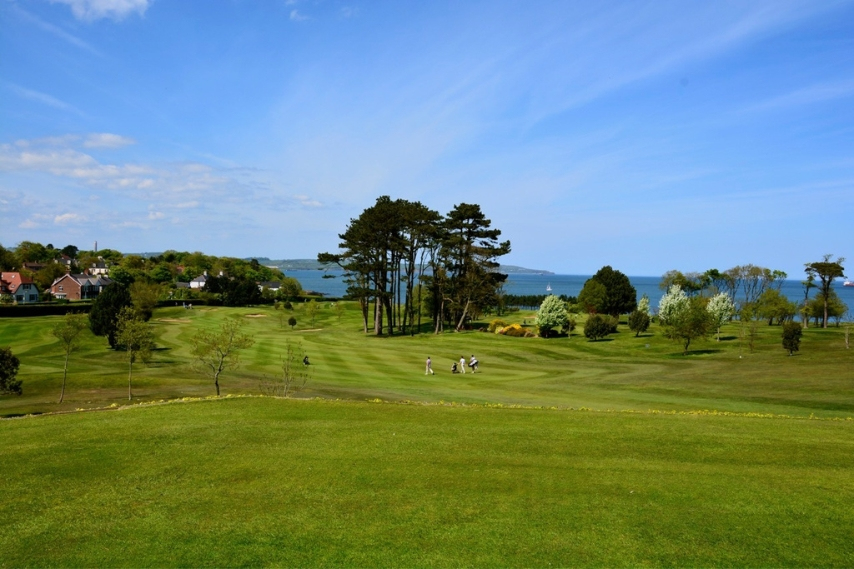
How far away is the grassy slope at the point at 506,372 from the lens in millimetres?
30953

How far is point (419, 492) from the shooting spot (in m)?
11.8

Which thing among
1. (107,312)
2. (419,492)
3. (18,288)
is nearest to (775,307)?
(419,492)

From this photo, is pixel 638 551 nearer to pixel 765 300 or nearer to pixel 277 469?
pixel 277 469

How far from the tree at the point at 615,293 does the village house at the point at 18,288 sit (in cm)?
11587

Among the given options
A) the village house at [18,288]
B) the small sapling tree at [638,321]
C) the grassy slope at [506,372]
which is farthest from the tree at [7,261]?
the small sapling tree at [638,321]

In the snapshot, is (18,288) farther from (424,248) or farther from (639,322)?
(639,322)

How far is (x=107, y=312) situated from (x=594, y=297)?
72265 mm

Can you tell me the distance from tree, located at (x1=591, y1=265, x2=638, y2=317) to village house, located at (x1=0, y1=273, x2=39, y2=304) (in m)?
116

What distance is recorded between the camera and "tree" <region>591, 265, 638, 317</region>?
3821 inches

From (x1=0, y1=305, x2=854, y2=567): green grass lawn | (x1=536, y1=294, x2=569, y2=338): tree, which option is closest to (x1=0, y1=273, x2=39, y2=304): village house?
(x1=536, y1=294, x2=569, y2=338): tree

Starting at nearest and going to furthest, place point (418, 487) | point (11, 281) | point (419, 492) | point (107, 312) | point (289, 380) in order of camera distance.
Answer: point (419, 492), point (418, 487), point (289, 380), point (107, 312), point (11, 281)

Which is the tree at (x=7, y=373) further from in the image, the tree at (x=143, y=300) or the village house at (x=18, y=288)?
the village house at (x=18, y=288)

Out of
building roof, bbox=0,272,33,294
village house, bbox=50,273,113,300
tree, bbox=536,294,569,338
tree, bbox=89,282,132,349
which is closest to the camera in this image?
tree, bbox=89,282,132,349

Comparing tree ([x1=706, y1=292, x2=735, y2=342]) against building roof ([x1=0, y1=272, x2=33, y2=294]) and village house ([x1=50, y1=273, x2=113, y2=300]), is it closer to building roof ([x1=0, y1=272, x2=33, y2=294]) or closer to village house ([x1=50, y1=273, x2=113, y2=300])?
village house ([x1=50, y1=273, x2=113, y2=300])
